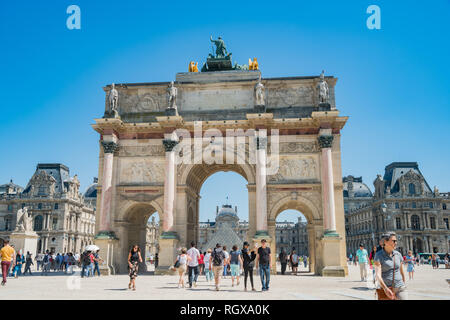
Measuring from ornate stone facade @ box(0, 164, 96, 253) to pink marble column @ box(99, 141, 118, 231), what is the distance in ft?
172

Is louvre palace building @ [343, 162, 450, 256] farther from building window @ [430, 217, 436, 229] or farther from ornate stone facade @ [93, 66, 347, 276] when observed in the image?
ornate stone facade @ [93, 66, 347, 276]

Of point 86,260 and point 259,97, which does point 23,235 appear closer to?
point 86,260

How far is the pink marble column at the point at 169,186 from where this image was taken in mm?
24078

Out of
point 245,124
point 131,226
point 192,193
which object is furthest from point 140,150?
point 245,124

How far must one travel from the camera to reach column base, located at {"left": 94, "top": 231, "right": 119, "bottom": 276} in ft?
77.6

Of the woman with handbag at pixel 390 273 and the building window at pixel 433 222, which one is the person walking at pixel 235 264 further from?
the building window at pixel 433 222

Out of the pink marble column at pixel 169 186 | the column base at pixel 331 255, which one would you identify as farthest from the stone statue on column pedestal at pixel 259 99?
the column base at pixel 331 255

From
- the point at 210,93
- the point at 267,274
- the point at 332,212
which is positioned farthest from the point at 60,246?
the point at 267,274

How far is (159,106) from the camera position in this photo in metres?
26.8

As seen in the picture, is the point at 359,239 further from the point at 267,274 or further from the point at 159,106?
the point at 267,274

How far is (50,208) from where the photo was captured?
238ft

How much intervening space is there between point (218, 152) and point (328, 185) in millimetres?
7060

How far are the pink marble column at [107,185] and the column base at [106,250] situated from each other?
0.49 meters
